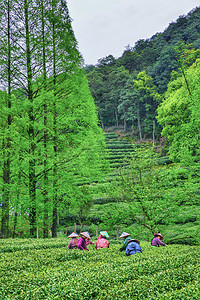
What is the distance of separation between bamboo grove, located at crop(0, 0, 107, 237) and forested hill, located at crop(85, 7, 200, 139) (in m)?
32.4

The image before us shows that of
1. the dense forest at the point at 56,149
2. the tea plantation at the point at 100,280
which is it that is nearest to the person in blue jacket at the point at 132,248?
the tea plantation at the point at 100,280

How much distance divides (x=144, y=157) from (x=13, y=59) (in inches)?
280

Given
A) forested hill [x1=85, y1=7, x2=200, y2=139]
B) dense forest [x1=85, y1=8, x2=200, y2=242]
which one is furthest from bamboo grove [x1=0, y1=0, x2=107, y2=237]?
forested hill [x1=85, y1=7, x2=200, y2=139]

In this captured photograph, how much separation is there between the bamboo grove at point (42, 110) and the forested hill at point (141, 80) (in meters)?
32.4

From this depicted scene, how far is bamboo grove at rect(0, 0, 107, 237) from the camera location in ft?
28.8

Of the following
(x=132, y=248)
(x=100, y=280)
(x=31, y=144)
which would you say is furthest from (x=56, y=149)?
(x=100, y=280)

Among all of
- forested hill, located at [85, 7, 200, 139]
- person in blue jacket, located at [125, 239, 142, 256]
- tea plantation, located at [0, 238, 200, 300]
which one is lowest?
person in blue jacket, located at [125, 239, 142, 256]

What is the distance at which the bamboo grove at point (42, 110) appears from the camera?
8.77 meters

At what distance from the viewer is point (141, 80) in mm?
46000

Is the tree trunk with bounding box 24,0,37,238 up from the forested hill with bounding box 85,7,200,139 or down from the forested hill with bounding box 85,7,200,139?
down

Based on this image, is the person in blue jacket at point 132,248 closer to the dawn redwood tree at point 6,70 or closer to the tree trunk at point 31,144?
the tree trunk at point 31,144

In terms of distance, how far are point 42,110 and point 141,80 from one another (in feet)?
133

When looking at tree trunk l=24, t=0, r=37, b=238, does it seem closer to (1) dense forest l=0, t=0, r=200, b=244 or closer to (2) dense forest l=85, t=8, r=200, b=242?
(1) dense forest l=0, t=0, r=200, b=244

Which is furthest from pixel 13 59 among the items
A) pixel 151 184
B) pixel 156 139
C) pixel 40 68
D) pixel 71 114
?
pixel 156 139
